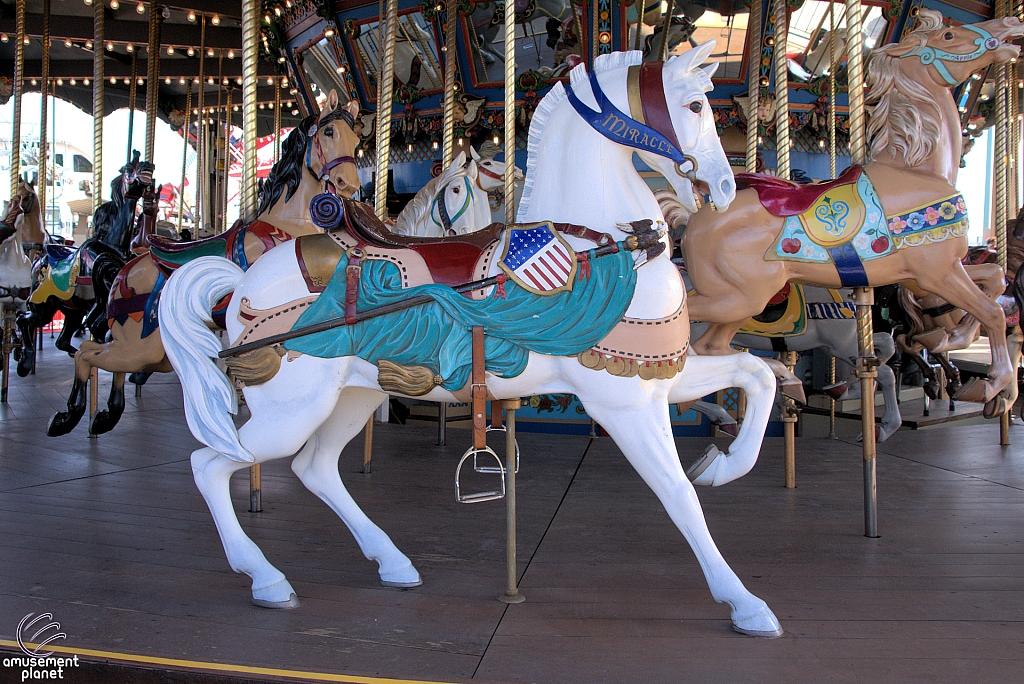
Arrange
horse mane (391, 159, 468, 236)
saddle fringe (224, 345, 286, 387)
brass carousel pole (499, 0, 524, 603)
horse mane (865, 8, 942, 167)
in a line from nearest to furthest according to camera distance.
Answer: saddle fringe (224, 345, 286, 387) < brass carousel pole (499, 0, 524, 603) < horse mane (865, 8, 942, 167) < horse mane (391, 159, 468, 236)

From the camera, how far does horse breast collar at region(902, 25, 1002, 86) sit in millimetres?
3373

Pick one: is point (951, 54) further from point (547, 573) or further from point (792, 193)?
point (547, 573)

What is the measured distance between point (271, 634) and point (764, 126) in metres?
5.24

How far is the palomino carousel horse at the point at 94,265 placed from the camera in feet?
17.1

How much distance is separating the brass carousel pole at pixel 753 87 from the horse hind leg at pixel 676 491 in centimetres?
241

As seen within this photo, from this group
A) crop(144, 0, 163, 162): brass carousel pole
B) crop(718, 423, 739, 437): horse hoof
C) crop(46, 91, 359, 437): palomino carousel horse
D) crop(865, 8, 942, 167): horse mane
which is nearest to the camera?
crop(865, 8, 942, 167): horse mane

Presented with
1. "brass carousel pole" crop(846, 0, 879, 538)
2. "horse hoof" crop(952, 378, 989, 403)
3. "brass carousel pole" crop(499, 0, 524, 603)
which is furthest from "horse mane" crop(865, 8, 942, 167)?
"brass carousel pole" crop(499, 0, 524, 603)

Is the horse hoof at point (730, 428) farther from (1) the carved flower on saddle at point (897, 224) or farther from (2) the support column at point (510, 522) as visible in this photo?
(2) the support column at point (510, 522)

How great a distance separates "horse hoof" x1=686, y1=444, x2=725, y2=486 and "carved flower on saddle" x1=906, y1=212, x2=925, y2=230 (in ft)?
4.90

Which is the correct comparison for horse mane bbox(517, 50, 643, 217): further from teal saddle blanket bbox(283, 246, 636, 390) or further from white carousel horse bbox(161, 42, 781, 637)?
teal saddle blanket bbox(283, 246, 636, 390)

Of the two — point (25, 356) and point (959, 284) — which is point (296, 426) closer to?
point (959, 284)

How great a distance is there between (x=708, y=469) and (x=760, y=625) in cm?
50

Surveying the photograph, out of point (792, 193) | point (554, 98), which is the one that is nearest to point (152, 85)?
point (554, 98)

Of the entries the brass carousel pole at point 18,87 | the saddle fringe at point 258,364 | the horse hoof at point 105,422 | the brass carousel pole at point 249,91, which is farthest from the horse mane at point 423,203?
the brass carousel pole at point 18,87
